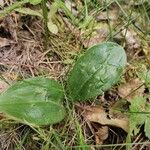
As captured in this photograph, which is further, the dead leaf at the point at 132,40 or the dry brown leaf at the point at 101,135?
the dead leaf at the point at 132,40

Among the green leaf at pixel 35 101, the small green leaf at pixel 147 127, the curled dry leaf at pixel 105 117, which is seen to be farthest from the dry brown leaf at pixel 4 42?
the small green leaf at pixel 147 127

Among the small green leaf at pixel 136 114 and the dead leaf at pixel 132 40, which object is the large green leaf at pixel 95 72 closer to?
the small green leaf at pixel 136 114

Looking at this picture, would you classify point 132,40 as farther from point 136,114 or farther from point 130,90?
point 136,114

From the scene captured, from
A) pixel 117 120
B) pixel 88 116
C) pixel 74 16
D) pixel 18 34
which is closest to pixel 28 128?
pixel 88 116

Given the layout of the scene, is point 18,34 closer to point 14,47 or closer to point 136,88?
point 14,47

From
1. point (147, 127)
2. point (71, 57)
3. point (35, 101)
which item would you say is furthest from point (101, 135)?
point (71, 57)

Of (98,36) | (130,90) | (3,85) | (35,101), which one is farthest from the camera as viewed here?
(98,36)
